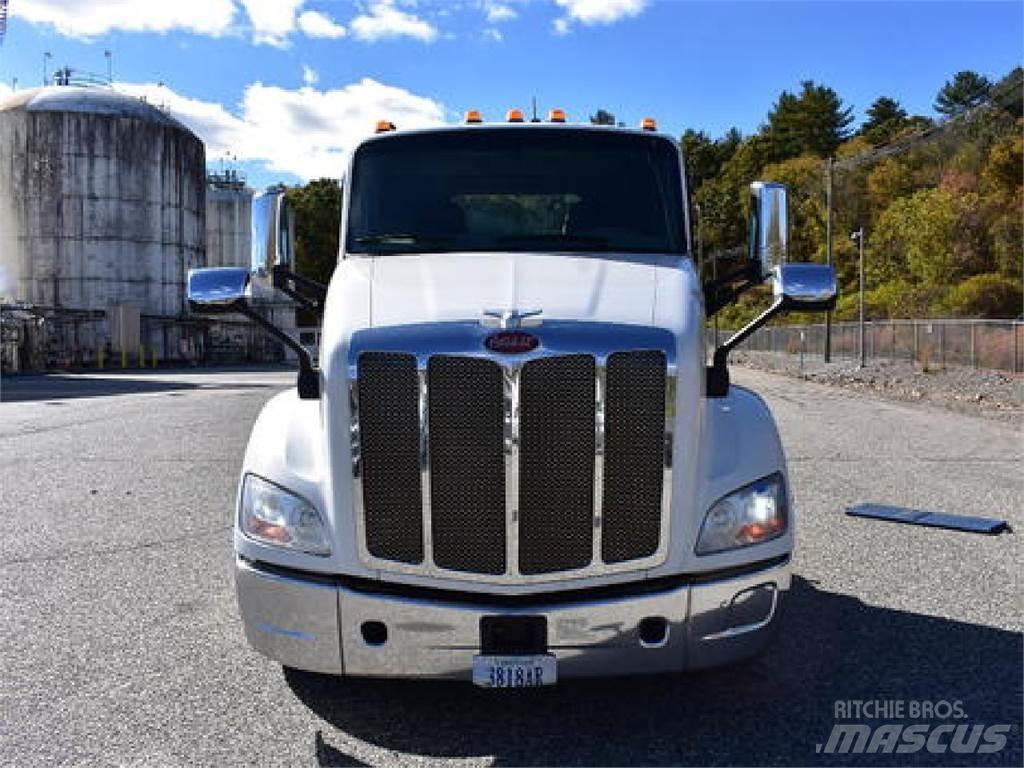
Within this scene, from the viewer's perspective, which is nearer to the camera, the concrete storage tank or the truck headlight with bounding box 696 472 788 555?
the truck headlight with bounding box 696 472 788 555

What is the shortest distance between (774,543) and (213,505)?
6.23 m

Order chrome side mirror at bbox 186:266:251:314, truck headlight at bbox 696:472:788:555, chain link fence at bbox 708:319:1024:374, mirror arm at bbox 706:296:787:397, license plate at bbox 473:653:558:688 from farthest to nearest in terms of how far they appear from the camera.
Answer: chain link fence at bbox 708:319:1024:374
chrome side mirror at bbox 186:266:251:314
mirror arm at bbox 706:296:787:397
truck headlight at bbox 696:472:788:555
license plate at bbox 473:653:558:688

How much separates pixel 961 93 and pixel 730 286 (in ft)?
371

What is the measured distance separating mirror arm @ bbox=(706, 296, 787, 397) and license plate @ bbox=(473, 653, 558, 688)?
1362 millimetres

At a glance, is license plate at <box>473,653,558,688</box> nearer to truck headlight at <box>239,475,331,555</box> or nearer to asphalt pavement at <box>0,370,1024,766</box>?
asphalt pavement at <box>0,370,1024,766</box>

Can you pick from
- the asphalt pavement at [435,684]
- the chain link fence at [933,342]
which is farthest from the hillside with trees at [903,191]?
the asphalt pavement at [435,684]

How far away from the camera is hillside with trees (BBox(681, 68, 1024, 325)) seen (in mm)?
54125

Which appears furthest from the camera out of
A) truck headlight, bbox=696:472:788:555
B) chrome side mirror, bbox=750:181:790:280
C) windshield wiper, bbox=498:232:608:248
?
chrome side mirror, bbox=750:181:790:280

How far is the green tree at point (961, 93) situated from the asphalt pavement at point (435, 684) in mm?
105560

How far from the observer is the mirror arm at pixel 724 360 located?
13.9 ft

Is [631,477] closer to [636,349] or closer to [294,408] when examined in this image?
[636,349]

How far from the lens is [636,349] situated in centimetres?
358

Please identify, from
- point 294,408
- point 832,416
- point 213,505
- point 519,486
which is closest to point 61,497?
point 213,505

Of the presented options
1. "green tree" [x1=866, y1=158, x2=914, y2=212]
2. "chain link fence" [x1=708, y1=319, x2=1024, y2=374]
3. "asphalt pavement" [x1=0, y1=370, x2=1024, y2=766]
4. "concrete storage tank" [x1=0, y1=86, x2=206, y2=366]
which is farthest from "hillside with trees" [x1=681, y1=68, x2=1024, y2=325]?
"concrete storage tank" [x1=0, y1=86, x2=206, y2=366]
